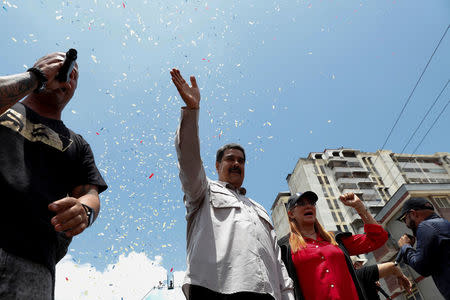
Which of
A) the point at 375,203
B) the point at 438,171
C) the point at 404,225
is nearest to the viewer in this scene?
the point at 404,225

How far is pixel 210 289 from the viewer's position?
1770 millimetres

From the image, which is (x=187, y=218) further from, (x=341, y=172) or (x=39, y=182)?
(x=341, y=172)

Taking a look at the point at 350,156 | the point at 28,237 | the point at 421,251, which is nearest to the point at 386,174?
the point at 350,156

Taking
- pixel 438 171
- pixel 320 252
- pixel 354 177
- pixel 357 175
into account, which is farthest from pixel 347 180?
pixel 320 252

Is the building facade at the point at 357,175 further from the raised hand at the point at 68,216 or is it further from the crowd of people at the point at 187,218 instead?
the raised hand at the point at 68,216

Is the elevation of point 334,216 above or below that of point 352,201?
above

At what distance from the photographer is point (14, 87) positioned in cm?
145

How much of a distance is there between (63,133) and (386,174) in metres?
65.3

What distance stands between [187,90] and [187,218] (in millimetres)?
1072

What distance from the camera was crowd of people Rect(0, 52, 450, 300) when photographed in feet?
4.30

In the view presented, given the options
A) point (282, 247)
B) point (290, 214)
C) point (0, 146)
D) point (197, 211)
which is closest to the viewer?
point (0, 146)

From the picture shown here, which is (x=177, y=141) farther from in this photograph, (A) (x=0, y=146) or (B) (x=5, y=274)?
(B) (x=5, y=274)


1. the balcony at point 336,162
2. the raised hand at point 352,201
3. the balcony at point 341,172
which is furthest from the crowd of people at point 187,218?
the balcony at point 336,162

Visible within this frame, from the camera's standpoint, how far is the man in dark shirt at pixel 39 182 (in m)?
1.24
